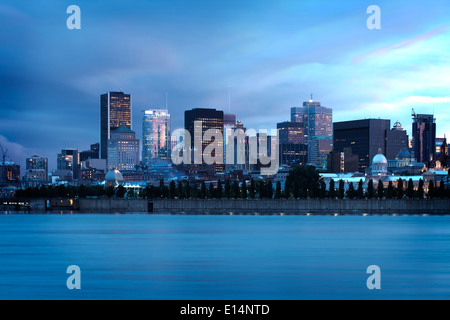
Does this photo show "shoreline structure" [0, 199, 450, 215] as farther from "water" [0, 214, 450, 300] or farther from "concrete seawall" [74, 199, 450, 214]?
"water" [0, 214, 450, 300]

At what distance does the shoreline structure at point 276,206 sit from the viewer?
17250 cm

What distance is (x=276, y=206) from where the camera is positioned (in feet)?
593

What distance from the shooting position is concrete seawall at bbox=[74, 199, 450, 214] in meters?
172

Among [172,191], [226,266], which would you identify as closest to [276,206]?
[172,191]

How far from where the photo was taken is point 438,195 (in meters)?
176

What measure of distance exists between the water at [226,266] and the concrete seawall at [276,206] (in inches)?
3445

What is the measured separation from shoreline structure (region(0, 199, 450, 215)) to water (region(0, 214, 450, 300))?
87536 mm

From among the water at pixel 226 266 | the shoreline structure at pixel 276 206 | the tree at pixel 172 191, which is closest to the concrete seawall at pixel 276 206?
the shoreline structure at pixel 276 206

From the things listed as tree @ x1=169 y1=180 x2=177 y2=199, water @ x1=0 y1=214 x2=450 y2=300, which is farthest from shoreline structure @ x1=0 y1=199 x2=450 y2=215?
water @ x1=0 y1=214 x2=450 y2=300

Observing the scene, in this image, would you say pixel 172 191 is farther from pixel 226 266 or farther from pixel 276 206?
pixel 226 266

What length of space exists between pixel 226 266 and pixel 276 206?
128m
